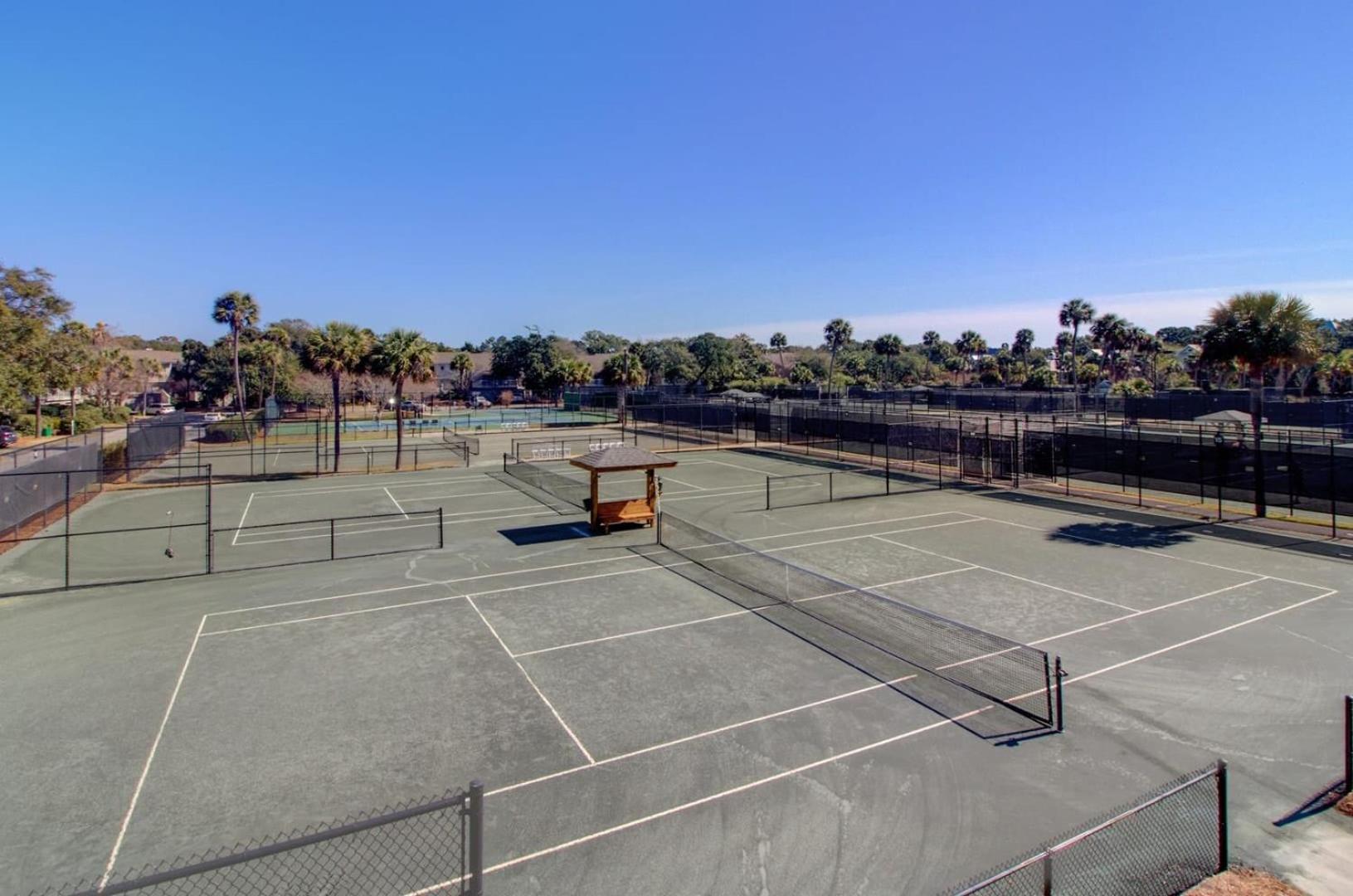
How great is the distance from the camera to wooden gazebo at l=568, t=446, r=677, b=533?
952 inches

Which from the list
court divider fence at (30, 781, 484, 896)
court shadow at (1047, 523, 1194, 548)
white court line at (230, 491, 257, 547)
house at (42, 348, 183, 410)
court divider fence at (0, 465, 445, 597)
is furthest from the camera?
house at (42, 348, 183, 410)

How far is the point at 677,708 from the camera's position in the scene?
11.2m

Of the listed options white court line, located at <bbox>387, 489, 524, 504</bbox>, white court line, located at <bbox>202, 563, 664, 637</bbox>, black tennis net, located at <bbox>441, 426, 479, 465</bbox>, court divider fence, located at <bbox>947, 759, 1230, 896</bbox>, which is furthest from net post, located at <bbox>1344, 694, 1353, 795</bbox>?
black tennis net, located at <bbox>441, 426, 479, 465</bbox>

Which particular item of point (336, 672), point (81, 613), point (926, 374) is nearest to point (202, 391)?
point (81, 613)

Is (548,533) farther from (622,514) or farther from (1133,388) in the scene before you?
(1133,388)

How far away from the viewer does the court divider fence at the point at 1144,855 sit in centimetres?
690

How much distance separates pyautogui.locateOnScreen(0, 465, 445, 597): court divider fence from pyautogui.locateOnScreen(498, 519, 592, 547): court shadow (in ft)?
7.85

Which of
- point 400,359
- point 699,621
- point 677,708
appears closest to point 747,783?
point 677,708

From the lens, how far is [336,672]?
12.7 meters

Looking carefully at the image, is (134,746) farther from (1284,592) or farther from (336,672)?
(1284,592)

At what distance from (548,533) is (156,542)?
13076mm

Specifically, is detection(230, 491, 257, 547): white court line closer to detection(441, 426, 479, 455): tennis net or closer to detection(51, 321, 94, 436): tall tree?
detection(441, 426, 479, 455): tennis net

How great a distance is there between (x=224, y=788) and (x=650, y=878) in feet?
19.2

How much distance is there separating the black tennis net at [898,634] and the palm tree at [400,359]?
26802 millimetres
